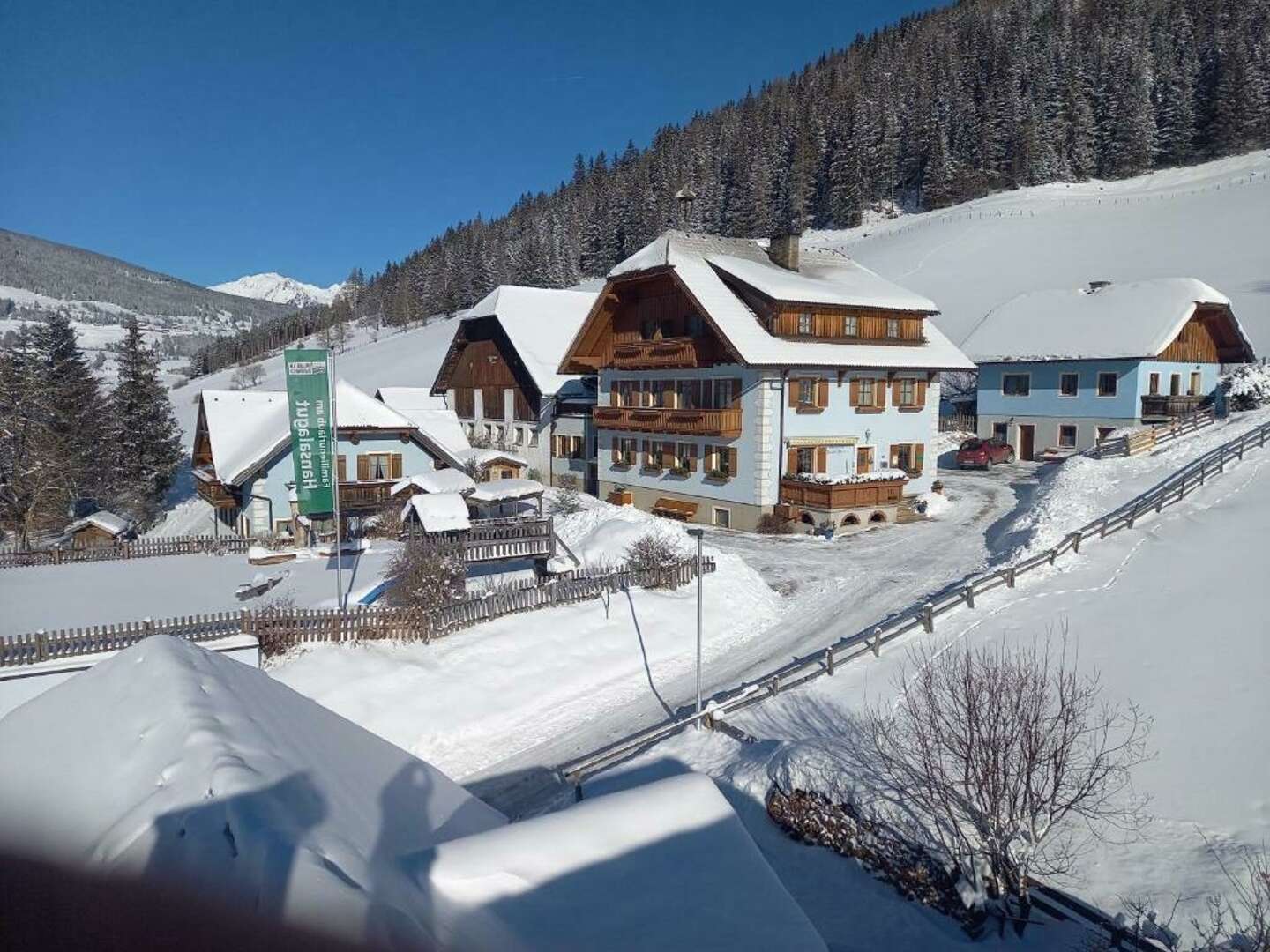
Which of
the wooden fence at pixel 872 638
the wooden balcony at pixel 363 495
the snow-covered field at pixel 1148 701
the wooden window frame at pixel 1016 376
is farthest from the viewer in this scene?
the wooden window frame at pixel 1016 376

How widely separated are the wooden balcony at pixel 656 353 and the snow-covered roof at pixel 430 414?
9.16 meters

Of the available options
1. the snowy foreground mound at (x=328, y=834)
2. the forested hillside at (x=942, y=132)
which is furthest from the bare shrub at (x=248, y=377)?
the snowy foreground mound at (x=328, y=834)

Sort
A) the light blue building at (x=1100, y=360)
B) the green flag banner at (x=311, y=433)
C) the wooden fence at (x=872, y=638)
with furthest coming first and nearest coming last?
1. the light blue building at (x=1100, y=360)
2. the green flag banner at (x=311, y=433)
3. the wooden fence at (x=872, y=638)

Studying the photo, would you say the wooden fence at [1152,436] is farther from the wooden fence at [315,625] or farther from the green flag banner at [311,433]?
the green flag banner at [311,433]

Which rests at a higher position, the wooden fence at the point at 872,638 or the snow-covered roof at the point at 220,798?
the snow-covered roof at the point at 220,798

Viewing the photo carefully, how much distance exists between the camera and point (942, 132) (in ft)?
330

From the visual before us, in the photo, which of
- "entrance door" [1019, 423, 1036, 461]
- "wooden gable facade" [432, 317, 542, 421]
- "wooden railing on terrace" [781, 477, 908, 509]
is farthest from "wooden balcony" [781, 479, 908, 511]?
"wooden gable facade" [432, 317, 542, 421]


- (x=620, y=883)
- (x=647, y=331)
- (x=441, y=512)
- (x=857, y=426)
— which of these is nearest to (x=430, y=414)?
(x=647, y=331)

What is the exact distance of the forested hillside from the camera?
93562 mm

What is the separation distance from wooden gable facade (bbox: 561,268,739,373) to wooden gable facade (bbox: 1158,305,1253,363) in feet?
82.2

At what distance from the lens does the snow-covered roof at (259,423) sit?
101 ft

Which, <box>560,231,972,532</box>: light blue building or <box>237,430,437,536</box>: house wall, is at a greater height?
<box>560,231,972,532</box>: light blue building

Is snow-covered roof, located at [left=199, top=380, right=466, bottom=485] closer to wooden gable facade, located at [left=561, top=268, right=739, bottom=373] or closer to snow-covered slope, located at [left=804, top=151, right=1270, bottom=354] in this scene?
wooden gable facade, located at [left=561, top=268, right=739, bottom=373]

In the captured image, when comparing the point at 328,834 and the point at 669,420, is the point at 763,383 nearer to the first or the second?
the point at 669,420
